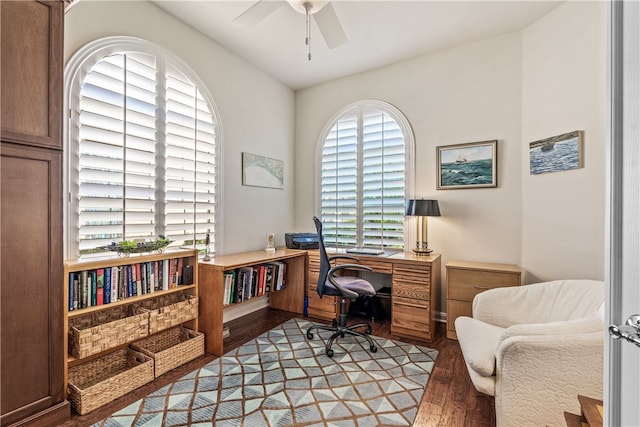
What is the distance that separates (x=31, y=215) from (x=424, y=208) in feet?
9.74

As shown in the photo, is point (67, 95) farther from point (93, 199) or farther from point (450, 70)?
point (450, 70)

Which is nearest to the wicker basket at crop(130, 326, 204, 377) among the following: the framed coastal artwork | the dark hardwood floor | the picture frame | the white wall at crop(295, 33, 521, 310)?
the dark hardwood floor

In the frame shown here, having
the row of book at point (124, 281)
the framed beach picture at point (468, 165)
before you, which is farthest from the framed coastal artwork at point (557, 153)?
the row of book at point (124, 281)

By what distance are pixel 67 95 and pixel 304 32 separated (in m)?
2.02

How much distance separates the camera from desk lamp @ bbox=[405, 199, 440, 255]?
118 inches

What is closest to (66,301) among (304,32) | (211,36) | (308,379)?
(308,379)

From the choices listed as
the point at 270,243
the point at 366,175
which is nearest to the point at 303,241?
the point at 270,243

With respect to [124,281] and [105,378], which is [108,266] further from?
[105,378]

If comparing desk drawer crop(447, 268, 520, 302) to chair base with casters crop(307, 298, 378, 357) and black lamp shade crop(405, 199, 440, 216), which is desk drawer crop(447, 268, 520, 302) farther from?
chair base with casters crop(307, 298, 378, 357)

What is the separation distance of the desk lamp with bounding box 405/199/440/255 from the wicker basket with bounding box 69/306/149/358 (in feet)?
8.27

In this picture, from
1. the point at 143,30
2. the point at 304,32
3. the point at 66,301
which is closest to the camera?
the point at 66,301

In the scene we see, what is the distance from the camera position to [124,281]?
2.07 m

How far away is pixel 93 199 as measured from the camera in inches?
84.5

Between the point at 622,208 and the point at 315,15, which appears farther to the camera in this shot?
the point at 315,15
